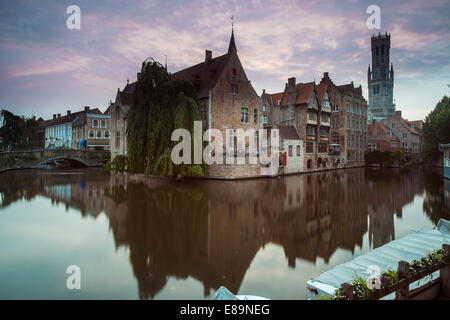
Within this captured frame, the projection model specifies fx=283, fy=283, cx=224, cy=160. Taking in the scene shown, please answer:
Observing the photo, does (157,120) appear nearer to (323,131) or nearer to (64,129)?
(323,131)

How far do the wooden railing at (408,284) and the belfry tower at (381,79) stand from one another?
117 metres

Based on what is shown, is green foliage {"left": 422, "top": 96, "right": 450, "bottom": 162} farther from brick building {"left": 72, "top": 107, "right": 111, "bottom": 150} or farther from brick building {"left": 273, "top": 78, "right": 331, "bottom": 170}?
brick building {"left": 72, "top": 107, "right": 111, "bottom": 150}

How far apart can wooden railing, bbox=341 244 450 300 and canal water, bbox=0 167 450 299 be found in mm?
2100

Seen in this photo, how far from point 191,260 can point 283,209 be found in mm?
8416

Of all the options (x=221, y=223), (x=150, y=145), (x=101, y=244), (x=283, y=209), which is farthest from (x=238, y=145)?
(x=101, y=244)

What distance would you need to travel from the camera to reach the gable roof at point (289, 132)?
37.2m

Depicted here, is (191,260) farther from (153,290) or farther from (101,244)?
(101,244)

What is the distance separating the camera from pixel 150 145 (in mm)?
24547

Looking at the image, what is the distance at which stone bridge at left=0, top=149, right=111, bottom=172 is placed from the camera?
132ft

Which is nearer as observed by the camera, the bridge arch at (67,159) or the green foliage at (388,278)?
the green foliage at (388,278)

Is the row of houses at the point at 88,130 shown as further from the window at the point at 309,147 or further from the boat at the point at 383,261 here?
the boat at the point at 383,261

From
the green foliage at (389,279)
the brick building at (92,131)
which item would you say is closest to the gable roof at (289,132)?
the green foliage at (389,279)

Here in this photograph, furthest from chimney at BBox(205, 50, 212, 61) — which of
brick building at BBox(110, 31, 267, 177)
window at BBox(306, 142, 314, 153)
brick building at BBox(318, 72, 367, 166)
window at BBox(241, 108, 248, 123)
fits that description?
window at BBox(306, 142, 314, 153)

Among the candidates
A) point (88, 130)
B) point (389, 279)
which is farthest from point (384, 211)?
point (88, 130)
